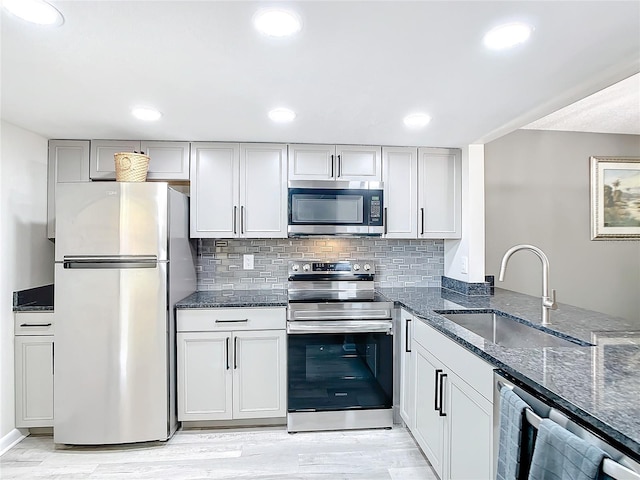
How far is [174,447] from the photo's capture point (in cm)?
249

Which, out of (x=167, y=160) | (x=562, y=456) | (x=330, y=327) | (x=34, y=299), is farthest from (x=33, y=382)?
(x=562, y=456)

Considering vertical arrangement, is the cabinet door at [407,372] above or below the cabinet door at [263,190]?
below

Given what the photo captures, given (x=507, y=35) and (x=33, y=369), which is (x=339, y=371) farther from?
(x=507, y=35)

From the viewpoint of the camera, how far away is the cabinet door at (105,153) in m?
2.87

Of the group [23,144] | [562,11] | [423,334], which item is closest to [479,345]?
[423,334]

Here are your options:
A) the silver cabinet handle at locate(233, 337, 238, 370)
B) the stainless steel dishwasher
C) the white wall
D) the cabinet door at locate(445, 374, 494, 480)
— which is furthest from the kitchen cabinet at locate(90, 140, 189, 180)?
the stainless steel dishwasher

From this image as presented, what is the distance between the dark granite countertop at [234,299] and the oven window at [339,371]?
0.32 metres

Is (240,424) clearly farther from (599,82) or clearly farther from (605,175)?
(605,175)

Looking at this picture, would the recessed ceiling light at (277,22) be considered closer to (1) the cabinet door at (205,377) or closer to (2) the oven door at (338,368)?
(2) the oven door at (338,368)

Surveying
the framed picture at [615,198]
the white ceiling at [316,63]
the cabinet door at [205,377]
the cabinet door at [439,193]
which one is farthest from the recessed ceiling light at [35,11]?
the framed picture at [615,198]

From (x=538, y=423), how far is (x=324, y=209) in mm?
2114

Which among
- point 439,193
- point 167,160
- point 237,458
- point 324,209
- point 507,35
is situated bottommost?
point 237,458

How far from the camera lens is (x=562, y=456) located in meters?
0.96

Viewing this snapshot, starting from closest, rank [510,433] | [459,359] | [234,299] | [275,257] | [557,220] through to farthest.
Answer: [510,433]
[459,359]
[234,299]
[275,257]
[557,220]
